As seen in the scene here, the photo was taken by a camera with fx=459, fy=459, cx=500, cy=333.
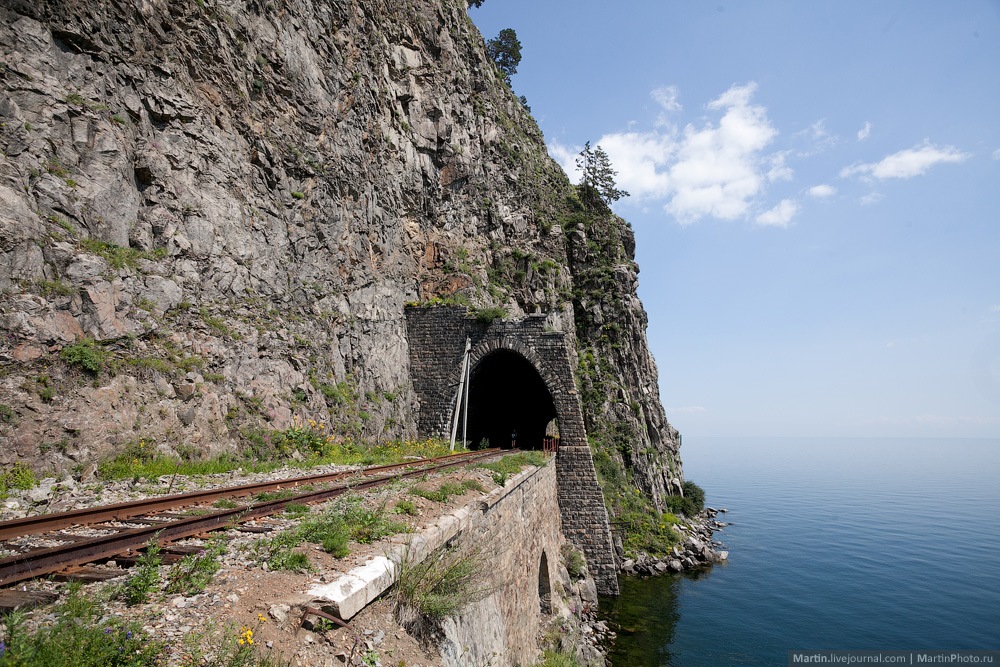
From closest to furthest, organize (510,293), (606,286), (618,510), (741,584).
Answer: (741,584) → (618,510) → (510,293) → (606,286)

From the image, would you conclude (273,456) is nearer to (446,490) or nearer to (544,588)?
(446,490)

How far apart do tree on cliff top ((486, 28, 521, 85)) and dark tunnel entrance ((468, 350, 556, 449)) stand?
32500 mm

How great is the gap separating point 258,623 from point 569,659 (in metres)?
9.59

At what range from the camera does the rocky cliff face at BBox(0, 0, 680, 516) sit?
8.03 meters

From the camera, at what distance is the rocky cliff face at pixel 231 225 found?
8.03m

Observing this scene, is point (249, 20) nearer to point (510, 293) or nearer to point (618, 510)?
point (510, 293)

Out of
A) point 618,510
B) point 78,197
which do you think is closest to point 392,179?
point 78,197

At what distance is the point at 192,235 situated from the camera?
36.9 feet

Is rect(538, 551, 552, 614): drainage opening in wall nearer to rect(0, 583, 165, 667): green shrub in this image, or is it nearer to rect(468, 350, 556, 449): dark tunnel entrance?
rect(468, 350, 556, 449): dark tunnel entrance

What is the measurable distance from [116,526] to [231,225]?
382 inches

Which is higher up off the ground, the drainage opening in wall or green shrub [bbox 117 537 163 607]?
green shrub [bbox 117 537 163 607]

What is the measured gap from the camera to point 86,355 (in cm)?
786

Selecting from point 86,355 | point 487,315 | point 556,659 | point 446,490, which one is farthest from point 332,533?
point 487,315

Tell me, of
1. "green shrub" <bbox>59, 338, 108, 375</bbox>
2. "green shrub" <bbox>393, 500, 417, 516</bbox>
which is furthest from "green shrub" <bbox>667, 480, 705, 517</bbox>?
"green shrub" <bbox>59, 338, 108, 375</bbox>
